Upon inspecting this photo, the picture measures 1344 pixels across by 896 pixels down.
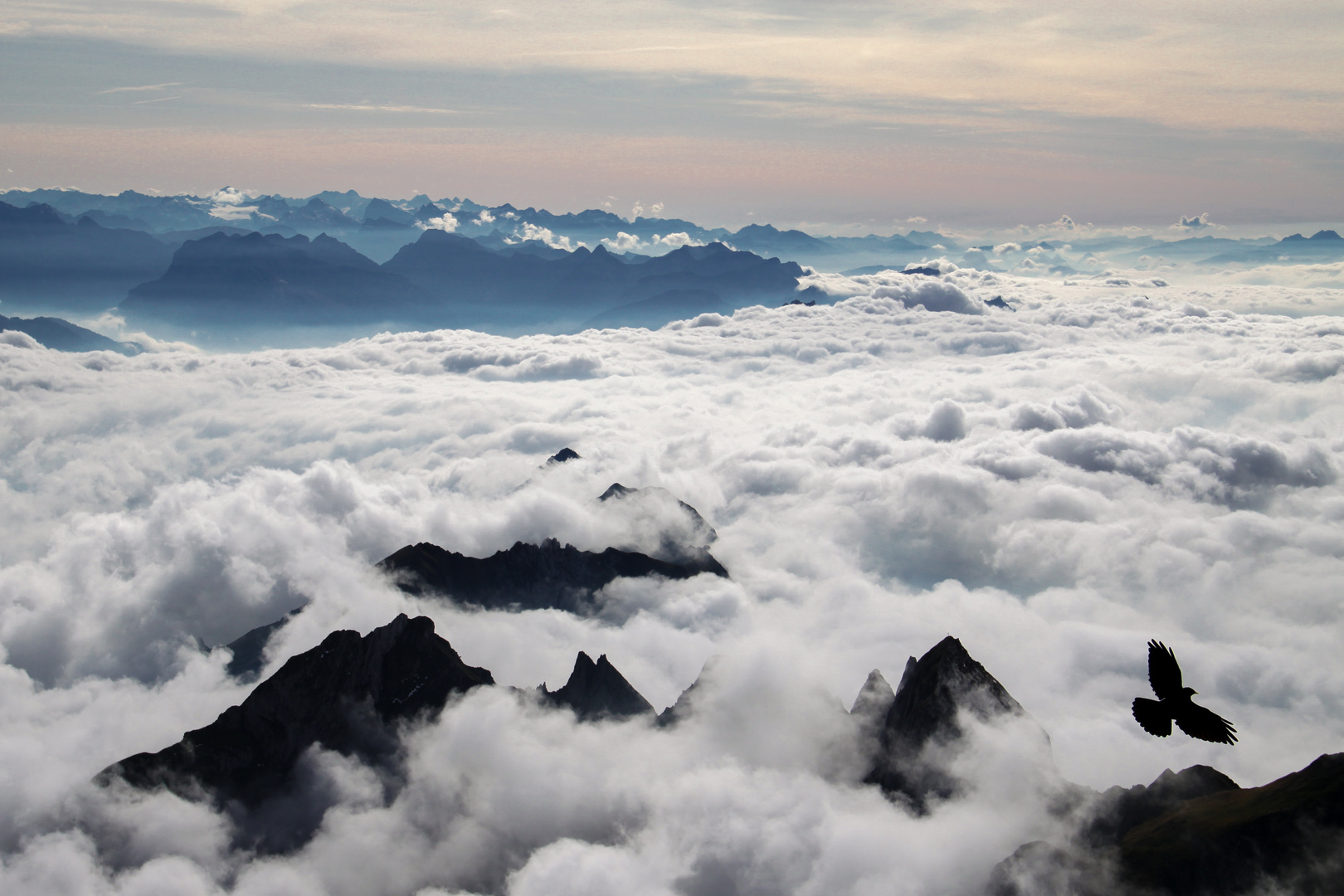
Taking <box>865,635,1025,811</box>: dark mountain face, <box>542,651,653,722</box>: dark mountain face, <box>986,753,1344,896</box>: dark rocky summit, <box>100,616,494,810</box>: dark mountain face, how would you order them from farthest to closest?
<box>542,651,653,722</box>: dark mountain face, <box>100,616,494,810</box>: dark mountain face, <box>865,635,1025,811</box>: dark mountain face, <box>986,753,1344,896</box>: dark rocky summit

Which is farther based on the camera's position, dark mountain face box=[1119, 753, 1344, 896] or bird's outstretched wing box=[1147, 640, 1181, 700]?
dark mountain face box=[1119, 753, 1344, 896]

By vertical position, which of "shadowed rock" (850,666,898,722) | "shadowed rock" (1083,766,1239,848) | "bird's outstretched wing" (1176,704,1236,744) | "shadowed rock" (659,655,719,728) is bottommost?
"shadowed rock" (659,655,719,728)

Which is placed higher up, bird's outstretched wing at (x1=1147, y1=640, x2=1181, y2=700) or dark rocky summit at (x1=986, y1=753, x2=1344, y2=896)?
bird's outstretched wing at (x1=1147, y1=640, x2=1181, y2=700)

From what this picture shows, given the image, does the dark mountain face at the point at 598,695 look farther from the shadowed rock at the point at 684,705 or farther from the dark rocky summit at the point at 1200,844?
the dark rocky summit at the point at 1200,844

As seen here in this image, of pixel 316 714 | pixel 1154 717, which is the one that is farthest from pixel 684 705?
pixel 1154 717

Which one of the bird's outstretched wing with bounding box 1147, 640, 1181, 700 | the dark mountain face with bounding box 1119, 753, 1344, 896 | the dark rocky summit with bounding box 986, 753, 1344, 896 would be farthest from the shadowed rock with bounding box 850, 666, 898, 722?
the bird's outstretched wing with bounding box 1147, 640, 1181, 700

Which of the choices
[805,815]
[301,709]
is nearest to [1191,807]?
[805,815]

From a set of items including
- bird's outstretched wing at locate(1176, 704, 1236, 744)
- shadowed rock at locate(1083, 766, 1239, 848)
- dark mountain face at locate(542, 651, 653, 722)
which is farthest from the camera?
dark mountain face at locate(542, 651, 653, 722)

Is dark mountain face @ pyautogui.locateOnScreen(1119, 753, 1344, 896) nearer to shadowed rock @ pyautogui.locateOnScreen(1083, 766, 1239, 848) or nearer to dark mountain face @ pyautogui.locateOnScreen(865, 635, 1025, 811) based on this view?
shadowed rock @ pyautogui.locateOnScreen(1083, 766, 1239, 848)
